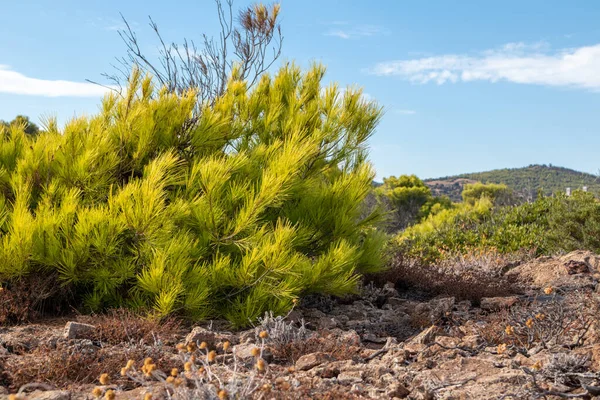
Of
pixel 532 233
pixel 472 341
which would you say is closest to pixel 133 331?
pixel 472 341

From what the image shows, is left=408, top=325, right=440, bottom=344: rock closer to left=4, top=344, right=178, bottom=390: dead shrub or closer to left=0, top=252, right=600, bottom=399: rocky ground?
left=0, top=252, right=600, bottom=399: rocky ground

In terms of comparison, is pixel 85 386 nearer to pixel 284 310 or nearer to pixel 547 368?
pixel 284 310

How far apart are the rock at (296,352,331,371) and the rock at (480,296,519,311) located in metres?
2.40

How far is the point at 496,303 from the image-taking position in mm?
5508

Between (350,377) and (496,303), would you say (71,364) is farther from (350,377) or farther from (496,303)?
(496,303)

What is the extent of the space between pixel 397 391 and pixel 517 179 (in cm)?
5033

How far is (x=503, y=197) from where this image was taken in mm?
27812

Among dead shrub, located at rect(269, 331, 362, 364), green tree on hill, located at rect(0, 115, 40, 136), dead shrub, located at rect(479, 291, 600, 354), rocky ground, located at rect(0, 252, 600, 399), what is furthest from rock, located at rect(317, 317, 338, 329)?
green tree on hill, located at rect(0, 115, 40, 136)

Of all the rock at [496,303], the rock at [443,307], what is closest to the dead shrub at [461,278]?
the rock at [496,303]

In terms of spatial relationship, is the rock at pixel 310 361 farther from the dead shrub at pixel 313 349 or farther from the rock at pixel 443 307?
the rock at pixel 443 307

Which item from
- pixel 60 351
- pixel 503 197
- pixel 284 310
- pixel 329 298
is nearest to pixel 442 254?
pixel 329 298

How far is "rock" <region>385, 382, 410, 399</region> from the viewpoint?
304 cm

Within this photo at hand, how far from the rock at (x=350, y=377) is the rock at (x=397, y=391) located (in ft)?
0.74

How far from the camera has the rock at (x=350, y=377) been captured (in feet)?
10.6
